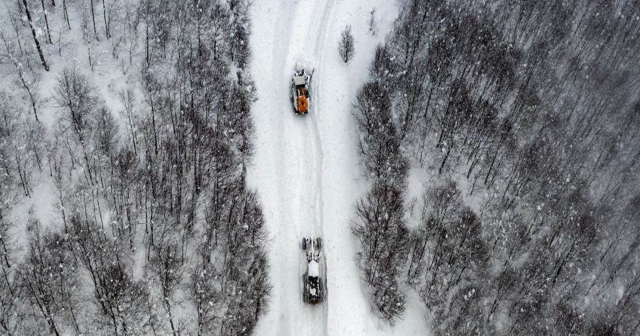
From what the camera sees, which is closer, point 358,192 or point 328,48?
point 358,192

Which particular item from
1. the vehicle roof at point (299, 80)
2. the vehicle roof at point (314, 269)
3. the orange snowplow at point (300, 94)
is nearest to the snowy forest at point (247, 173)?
the vehicle roof at point (314, 269)

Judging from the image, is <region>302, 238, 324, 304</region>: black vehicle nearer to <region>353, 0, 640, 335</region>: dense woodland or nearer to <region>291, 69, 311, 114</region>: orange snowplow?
<region>353, 0, 640, 335</region>: dense woodland

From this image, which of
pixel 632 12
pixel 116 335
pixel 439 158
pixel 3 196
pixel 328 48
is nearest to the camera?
pixel 116 335

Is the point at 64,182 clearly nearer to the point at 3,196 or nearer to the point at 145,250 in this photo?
the point at 3,196

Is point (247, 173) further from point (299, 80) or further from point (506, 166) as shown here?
point (506, 166)

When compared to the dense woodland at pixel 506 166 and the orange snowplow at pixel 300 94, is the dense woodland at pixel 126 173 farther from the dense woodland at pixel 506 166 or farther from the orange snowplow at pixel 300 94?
the dense woodland at pixel 506 166

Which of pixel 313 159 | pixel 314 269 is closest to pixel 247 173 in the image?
pixel 313 159

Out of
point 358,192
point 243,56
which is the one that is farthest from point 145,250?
point 243,56
